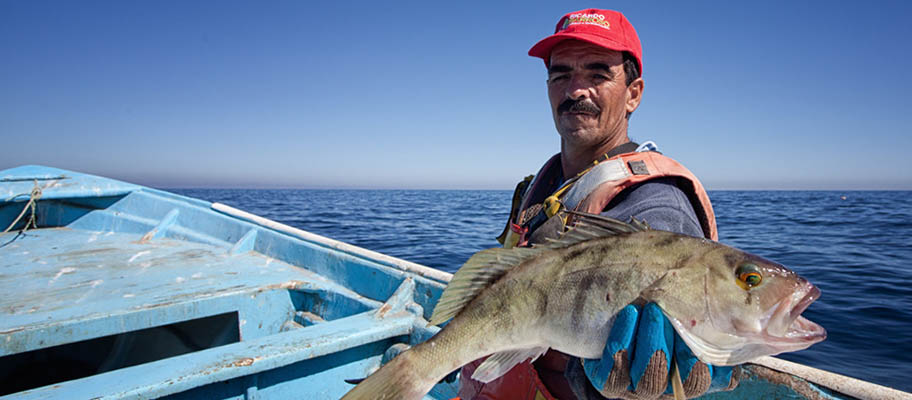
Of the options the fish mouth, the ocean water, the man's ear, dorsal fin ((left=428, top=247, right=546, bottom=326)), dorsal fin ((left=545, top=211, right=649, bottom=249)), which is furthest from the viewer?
the ocean water

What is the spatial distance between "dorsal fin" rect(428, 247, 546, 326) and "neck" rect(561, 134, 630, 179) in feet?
3.48

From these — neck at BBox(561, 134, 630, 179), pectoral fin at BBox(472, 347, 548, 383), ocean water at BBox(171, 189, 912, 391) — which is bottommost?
ocean water at BBox(171, 189, 912, 391)

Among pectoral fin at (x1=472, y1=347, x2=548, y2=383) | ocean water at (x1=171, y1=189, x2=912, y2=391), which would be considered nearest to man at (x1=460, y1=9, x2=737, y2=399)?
pectoral fin at (x1=472, y1=347, x2=548, y2=383)

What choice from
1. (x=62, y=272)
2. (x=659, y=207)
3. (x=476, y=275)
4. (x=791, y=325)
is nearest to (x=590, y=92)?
(x=659, y=207)

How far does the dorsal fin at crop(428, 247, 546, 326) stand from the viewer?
1811 millimetres

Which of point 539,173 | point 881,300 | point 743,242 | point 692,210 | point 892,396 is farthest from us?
point 743,242

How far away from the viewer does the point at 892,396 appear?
1.82m

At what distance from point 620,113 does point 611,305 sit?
1356mm

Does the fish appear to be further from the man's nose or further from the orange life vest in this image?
the man's nose

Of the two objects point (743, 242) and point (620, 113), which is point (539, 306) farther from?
point (743, 242)

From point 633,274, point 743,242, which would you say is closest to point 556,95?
point 633,274

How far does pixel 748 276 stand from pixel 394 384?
4.01 feet

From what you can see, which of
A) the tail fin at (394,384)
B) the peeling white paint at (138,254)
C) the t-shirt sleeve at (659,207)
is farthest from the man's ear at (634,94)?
the peeling white paint at (138,254)

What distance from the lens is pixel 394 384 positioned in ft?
5.44
